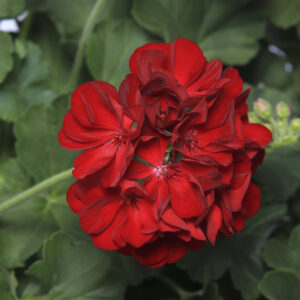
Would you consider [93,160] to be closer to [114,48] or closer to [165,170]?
[165,170]

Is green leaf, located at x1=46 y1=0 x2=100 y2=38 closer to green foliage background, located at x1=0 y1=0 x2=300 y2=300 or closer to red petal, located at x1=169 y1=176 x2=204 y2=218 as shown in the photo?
green foliage background, located at x1=0 y1=0 x2=300 y2=300

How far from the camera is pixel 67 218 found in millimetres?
855

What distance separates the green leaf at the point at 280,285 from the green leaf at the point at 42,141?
1.34ft

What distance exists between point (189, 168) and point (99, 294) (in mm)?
340

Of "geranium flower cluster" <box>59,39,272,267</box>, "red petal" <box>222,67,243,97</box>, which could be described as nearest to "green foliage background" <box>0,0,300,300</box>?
"geranium flower cluster" <box>59,39,272,267</box>

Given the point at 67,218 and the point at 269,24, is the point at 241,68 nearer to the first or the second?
the point at 269,24

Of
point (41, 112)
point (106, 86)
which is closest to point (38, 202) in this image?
point (41, 112)

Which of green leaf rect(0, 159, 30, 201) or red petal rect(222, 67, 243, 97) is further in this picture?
green leaf rect(0, 159, 30, 201)

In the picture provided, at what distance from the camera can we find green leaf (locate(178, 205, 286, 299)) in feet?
3.06

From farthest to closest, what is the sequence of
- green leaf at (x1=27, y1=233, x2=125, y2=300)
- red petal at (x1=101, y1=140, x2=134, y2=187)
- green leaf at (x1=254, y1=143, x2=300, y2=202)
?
1. green leaf at (x1=254, y1=143, x2=300, y2=202)
2. green leaf at (x1=27, y1=233, x2=125, y2=300)
3. red petal at (x1=101, y1=140, x2=134, y2=187)

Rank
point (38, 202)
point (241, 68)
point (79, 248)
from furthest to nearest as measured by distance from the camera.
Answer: point (241, 68) → point (38, 202) → point (79, 248)

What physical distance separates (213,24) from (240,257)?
19.6 inches

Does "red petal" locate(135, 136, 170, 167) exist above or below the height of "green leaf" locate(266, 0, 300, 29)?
above

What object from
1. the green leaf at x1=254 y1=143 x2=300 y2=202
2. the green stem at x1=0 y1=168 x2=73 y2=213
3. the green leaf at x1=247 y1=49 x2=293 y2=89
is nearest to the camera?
the green stem at x1=0 y1=168 x2=73 y2=213
